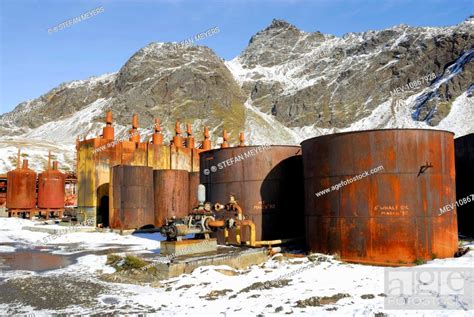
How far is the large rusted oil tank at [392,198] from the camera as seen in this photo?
39.7ft

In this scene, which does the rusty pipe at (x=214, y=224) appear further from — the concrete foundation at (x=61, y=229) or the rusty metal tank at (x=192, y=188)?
the concrete foundation at (x=61, y=229)

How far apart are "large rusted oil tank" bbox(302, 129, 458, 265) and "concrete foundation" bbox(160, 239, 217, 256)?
397 centimetres

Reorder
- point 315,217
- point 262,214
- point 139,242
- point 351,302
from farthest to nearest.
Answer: point 139,242
point 262,214
point 315,217
point 351,302

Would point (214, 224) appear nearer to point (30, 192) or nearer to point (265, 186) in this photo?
point (265, 186)

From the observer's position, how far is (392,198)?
12.2 m

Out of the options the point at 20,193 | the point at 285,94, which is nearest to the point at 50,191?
the point at 20,193

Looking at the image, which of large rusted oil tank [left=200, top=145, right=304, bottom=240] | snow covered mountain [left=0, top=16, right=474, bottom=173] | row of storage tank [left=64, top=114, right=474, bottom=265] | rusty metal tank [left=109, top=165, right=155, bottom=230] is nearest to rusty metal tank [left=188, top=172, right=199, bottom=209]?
rusty metal tank [left=109, top=165, right=155, bottom=230]

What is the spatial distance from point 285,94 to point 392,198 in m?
119

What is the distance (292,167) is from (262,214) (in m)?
2.29

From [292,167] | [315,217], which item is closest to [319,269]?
[315,217]

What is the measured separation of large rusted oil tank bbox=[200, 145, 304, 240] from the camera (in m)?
16.4

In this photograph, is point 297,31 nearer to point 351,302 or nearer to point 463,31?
point 463,31

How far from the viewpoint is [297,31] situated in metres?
194

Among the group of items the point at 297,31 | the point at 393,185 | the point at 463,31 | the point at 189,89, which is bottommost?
the point at 393,185
